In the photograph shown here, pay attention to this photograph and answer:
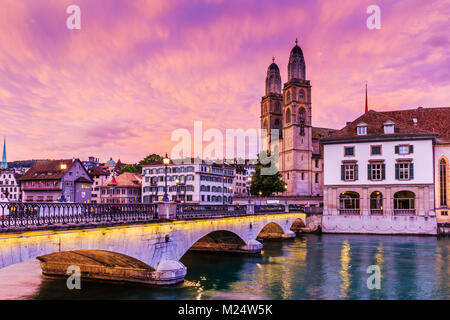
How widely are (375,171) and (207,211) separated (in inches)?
1441

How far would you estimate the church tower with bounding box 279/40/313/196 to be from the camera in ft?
299

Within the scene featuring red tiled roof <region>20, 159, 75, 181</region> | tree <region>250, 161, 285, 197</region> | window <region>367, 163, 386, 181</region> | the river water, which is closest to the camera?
the river water

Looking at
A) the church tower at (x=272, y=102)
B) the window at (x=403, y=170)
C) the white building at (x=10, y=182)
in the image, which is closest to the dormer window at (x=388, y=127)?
the window at (x=403, y=170)

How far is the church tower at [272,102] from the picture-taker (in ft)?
365

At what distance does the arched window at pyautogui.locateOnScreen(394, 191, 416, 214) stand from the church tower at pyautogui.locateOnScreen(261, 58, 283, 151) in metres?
49.7

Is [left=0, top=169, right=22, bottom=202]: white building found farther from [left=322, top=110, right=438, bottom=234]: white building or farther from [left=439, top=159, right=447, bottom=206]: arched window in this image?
[left=439, top=159, right=447, bottom=206]: arched window

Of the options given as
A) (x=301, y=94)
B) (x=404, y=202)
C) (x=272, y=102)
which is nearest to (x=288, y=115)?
(x=301, y=94)

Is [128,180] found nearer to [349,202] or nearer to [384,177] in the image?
[349,202]

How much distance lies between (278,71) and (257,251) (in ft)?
279

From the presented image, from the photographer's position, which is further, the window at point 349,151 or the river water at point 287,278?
the window at point 349,151

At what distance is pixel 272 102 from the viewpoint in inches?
4429

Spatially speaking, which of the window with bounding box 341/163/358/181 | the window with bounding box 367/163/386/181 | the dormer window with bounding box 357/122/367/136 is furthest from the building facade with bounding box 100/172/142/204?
the window with bounding box 367/163/386/181

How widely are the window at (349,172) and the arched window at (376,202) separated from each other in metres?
4.20

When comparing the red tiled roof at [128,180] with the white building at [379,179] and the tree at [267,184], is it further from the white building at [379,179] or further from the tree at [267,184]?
the white building at [379,179]
